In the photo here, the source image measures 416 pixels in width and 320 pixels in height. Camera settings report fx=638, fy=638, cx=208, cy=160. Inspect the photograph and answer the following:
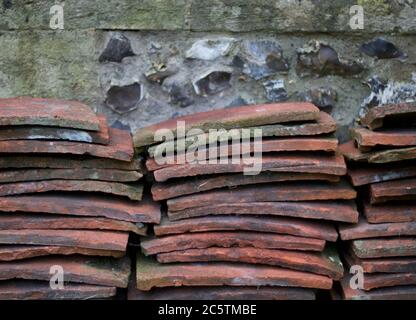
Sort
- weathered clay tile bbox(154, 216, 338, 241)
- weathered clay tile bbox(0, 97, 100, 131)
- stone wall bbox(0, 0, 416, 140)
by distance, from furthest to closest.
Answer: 1. stone wall bbox(0, 0, 416, 140)
2. weathered clay tile bbox(154, 216, 338, 241)
3. weathered clay tile bbox(0, 97, 100, 131)

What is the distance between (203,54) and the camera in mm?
2816

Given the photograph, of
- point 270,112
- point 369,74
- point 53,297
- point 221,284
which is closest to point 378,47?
point 369,74

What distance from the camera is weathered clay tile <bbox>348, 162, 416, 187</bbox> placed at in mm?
2539

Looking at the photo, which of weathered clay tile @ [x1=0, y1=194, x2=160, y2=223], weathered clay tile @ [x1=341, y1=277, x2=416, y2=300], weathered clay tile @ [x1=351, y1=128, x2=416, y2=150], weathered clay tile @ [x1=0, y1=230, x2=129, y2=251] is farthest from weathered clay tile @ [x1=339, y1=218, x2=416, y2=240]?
weathered clay tile @ [x1=0, y1=230, x2=129, y2=251]

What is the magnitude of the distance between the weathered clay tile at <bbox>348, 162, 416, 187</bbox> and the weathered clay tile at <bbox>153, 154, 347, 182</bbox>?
11 centimetres

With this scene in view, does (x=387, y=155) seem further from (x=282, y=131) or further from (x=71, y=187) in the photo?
(x=71, y=187)

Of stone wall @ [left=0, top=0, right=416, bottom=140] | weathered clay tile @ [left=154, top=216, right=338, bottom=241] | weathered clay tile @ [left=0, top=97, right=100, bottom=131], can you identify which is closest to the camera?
weathered clay tile @ [left=0, top=97, right=100, bottom=131]

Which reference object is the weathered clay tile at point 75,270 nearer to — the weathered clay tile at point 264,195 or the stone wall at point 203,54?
the weathered clay tile at point 264,195

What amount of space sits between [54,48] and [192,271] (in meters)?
1.15

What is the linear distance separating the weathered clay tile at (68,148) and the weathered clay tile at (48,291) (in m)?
0.51

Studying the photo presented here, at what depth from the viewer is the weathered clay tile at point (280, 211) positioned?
250 centimetres

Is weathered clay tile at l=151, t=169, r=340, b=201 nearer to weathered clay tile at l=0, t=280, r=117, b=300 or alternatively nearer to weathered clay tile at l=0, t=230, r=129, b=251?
weathered clay tile at l=0, t=230, r=129, b=251

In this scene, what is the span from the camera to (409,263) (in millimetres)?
2520

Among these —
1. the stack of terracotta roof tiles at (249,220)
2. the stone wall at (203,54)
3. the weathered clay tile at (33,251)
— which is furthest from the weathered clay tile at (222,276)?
the stone wall at (203,54)
